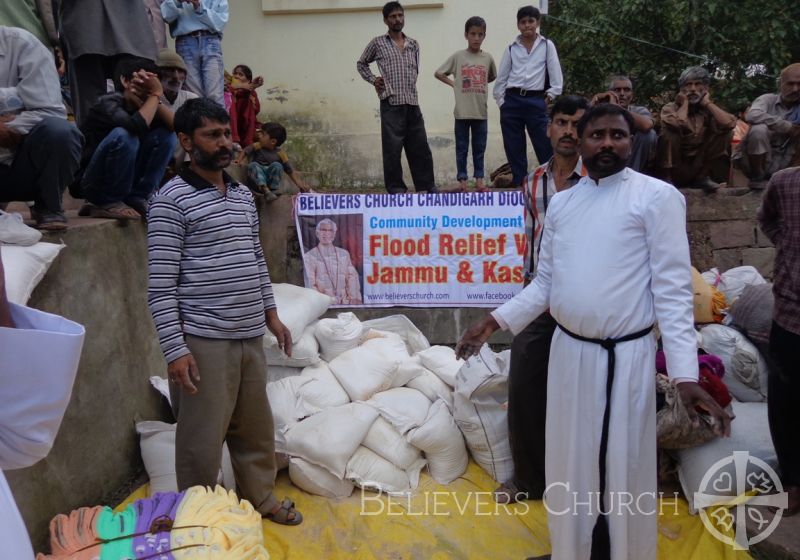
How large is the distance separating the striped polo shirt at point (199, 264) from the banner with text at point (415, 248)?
270 cm

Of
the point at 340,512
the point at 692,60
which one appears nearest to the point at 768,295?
the point at 340,512

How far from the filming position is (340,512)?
Answer: 3305mm

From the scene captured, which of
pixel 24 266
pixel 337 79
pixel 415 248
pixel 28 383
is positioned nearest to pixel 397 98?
pixel 415 248

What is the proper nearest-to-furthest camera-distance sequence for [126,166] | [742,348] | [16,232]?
[16,232], [126,166], [742,348]

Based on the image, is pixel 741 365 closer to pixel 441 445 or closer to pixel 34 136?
pixel 441 445

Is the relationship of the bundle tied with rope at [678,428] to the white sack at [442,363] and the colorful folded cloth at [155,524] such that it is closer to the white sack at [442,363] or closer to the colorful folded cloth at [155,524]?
the white sack at [442,363]

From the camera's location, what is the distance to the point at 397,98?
6121 millimetres

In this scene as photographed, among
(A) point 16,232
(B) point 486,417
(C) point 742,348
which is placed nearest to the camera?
(A) point 16,232

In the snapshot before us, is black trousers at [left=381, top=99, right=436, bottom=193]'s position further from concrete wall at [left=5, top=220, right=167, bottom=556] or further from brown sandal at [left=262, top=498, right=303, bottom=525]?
brown sandal at [left=262, top=498, right=303, bottom=525]

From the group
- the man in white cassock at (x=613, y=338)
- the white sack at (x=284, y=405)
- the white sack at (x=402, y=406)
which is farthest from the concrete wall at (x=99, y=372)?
the man in white cassock at (x=613, y=338)

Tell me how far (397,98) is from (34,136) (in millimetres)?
3710

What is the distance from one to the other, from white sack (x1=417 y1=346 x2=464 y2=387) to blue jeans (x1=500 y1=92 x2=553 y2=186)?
2790 mm

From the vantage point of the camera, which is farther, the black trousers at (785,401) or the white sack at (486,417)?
the white sack at (486,417)

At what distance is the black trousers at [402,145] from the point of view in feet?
20.2
